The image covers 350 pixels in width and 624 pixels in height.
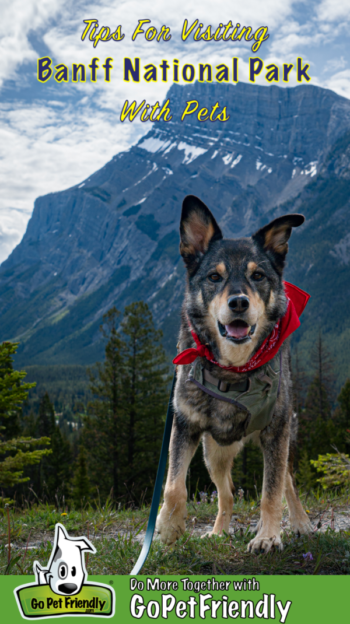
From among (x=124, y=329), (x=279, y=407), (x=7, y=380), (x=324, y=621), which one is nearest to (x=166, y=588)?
(x=324, y=621)

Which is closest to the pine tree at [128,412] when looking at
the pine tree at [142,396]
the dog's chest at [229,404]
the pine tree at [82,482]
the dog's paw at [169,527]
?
the pine tree at [142,396]

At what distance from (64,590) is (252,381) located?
7.39 feet

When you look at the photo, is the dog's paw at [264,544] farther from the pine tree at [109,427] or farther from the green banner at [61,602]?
the pine tree at [109,427]

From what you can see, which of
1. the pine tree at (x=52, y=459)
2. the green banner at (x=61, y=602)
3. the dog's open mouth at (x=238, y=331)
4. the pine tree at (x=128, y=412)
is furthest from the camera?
the pine tree at (x=52, y=459)

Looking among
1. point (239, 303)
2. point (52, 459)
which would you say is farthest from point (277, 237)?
point (52, 459)

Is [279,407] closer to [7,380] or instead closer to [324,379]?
[7,380]

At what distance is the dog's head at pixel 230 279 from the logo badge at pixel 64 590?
2.00m

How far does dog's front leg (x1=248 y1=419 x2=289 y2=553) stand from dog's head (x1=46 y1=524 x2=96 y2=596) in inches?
65.0

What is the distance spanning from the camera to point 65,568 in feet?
9.91

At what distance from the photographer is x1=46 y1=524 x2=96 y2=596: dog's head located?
2.99 meters

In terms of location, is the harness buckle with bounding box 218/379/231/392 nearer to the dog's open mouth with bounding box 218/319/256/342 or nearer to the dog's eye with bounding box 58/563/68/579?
the dog's open mouth with bounding box 218/319/256/342

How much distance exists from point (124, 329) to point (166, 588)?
29013mm

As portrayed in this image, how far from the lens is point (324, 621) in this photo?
2.95m

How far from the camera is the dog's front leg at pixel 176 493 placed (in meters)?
3.91
